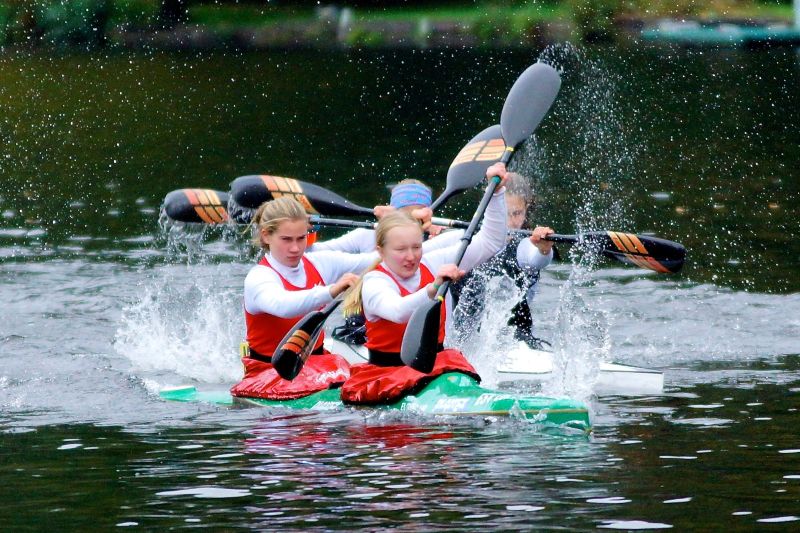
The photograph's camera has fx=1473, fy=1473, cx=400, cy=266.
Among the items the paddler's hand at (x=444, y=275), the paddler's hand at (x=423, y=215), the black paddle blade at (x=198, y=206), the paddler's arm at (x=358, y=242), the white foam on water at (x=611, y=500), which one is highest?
the black paddle blade at (x=198, y=206)

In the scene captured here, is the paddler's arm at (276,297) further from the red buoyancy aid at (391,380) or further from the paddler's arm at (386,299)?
the red buoyancy aid at (391,380)

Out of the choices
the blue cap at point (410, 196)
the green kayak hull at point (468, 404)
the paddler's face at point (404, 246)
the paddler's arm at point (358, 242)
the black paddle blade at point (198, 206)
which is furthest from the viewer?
the black paddle blade at point (198, 206)

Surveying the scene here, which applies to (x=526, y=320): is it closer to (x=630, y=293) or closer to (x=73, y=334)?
(x=630, y=293)

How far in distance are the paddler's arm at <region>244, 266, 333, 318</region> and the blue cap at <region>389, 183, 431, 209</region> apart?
1.38m

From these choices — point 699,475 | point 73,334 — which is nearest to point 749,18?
point 73,334

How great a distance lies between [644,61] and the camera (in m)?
33.6

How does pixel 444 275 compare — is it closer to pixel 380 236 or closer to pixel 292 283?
pixel 380 236

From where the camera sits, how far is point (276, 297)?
346 inches

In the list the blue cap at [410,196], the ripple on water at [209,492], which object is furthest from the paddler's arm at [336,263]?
the ripple on water at [209,492]

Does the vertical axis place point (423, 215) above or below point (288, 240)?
above

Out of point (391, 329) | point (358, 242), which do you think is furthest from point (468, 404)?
point (358, 242)

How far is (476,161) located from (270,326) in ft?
6.13

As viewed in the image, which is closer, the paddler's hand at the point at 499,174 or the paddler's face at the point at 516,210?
the paddler's hand at the point at 499,174

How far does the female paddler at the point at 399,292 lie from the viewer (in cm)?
814
